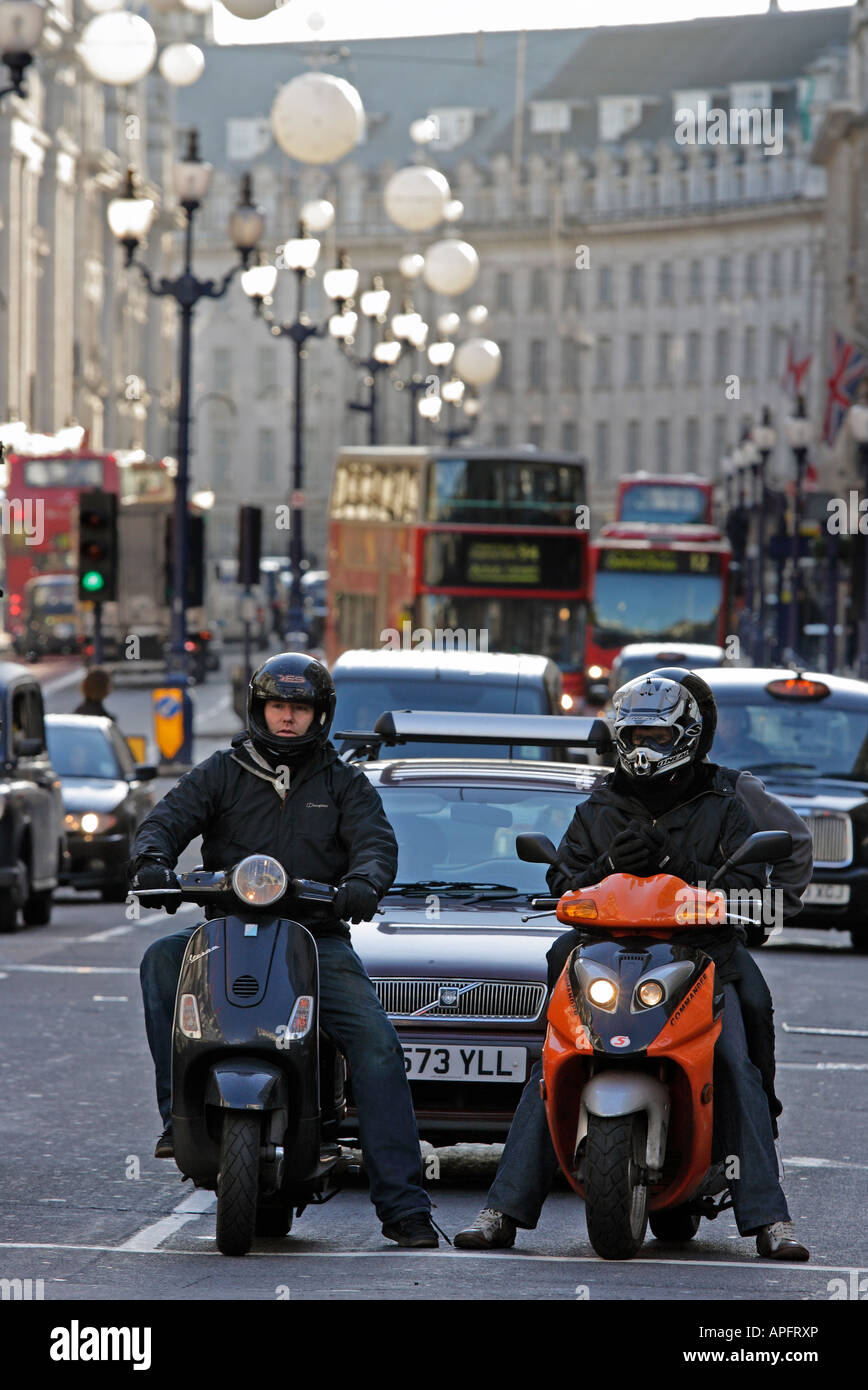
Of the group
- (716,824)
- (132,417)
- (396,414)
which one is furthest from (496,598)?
(396,414)

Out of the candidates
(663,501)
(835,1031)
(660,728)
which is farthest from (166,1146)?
(663,501)

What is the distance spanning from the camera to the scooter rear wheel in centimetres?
823

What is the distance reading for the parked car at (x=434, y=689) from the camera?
17.8m

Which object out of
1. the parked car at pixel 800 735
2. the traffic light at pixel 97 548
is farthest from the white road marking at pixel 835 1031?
the traffic light at pixel 97 548

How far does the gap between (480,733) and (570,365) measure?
11409 cm

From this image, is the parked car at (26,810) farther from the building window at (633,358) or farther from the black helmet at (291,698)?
the building window at (633,358)

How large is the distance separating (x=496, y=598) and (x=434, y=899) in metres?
26.4

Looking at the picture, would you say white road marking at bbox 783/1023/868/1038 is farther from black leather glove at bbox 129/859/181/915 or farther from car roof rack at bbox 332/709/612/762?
black leather glove at bbox 129/859/181/915

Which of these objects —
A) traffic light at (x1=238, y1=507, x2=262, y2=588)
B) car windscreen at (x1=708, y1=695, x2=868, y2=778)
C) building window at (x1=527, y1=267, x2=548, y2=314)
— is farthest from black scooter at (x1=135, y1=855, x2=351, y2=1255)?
building window at (x1=527, y1=267, x2=548, y2=314)

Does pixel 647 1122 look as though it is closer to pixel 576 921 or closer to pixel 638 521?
pixel 576 921

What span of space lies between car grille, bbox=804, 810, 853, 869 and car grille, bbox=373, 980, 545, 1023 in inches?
368

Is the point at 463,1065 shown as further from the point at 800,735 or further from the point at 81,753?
the point at 81,753

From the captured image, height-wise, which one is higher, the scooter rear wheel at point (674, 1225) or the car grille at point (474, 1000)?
the car grille at point (474, 1000)

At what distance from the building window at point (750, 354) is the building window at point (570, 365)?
9.42 meters
